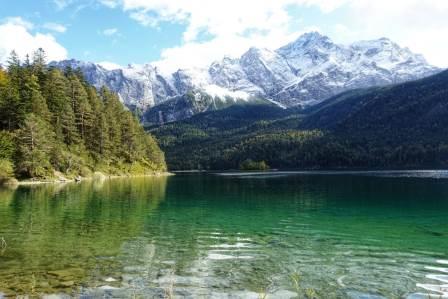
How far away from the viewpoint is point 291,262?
2373 centimetres

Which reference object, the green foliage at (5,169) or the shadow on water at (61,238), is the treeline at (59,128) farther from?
the shadow on water at (61,238)

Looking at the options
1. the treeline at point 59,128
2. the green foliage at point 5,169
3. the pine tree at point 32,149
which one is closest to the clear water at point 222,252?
the green foliage at point 5,169

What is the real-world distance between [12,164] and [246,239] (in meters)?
71.7

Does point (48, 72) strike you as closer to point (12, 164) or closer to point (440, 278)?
point (12, 164)

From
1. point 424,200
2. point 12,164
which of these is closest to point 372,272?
point 424,200

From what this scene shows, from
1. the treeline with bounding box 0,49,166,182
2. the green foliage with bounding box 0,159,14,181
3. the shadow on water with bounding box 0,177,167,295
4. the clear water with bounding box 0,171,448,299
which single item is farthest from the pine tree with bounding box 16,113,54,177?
the clear water with bounding box 0,171,448,299

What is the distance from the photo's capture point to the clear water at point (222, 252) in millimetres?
18766

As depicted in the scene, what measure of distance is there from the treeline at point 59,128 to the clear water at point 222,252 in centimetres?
4714

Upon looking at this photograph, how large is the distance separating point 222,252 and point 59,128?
95135mm

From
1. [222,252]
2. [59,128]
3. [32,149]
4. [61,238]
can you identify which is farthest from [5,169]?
[222,252]

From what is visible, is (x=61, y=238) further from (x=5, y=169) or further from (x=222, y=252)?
(x=5, y=169)

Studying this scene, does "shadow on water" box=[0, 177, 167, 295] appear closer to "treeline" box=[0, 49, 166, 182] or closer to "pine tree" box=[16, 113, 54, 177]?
"pine tree" box=[16, 113, 54, 177]

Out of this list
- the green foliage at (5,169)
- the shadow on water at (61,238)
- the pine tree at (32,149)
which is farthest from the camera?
the pine tree at (32,149)

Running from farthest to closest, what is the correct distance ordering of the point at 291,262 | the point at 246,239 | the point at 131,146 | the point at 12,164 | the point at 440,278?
the point at 131,146 < the point at 12,164 < the point at 246,239 < the point at 291,262 < the point at 440,278
